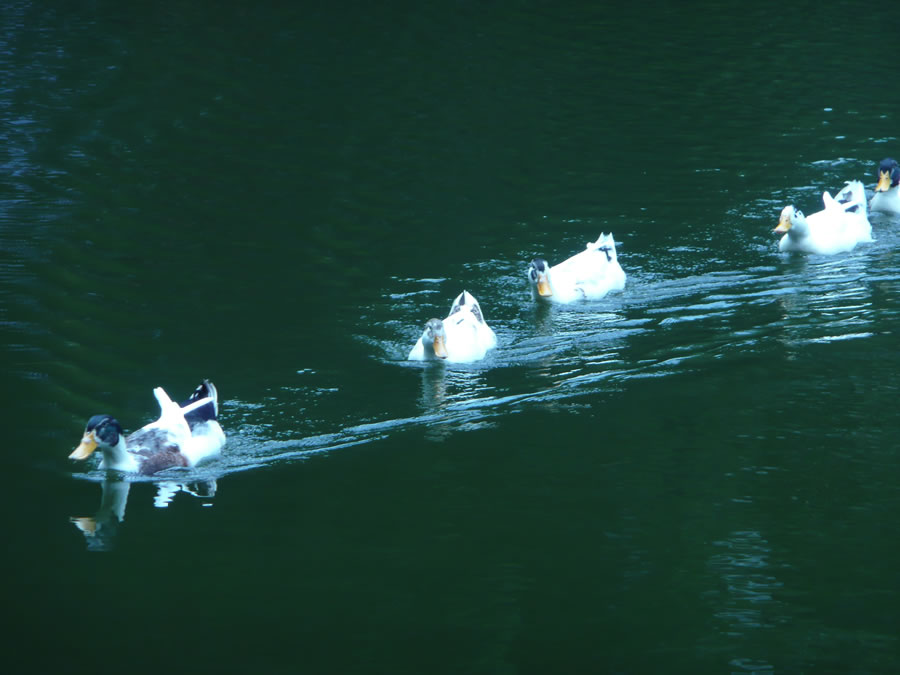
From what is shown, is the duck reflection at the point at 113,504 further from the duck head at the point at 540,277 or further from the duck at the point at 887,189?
the duck at the point at 887,189

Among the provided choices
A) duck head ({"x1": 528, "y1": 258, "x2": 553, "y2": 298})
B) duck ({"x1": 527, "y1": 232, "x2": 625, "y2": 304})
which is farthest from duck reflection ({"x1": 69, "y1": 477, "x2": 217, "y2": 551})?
duck ({"x1": 527, "y1": 232, "x2": 625, "y2": 304})

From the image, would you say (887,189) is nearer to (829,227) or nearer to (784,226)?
(829,227)

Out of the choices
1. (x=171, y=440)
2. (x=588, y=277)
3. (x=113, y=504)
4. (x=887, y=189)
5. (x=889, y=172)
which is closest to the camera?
(x=113, y=504)

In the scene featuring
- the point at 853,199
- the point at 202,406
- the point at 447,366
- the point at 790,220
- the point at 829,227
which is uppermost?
the point at 853,199

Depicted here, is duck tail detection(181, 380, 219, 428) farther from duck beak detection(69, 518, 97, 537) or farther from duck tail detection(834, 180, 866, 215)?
duck tail detection(834, 180, 866, 215)

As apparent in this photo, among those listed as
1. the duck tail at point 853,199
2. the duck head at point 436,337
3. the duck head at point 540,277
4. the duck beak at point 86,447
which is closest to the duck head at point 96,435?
the duck beak at point 86,447

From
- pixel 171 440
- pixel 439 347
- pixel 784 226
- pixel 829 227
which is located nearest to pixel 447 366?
pixel 439 347
